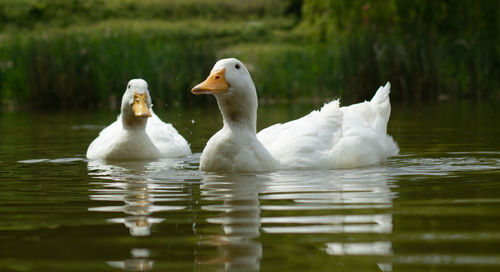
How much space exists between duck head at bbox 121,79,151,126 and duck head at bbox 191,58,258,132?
248cm

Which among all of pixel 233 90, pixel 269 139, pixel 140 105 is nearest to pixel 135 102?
pixel 140 105

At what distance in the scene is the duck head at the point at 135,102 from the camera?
9961 mm

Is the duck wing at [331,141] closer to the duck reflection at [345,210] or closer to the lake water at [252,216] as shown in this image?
the lake water at [252,216]

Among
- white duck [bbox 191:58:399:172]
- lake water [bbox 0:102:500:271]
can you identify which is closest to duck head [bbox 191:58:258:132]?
white duck [bbox 191:58:399:172]

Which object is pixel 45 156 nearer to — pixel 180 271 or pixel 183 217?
pixel 183 217

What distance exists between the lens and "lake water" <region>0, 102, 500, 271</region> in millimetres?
3924

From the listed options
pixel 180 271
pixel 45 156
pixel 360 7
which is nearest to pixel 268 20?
pixel 360 7

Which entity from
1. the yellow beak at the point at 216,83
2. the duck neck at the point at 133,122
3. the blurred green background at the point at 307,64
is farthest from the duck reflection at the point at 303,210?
the blurred green background at the point at 307,64

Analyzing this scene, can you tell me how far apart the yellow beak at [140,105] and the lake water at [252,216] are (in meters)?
0.67

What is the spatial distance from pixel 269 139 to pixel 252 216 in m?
3.35

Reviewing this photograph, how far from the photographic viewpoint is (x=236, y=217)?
16.8 ft

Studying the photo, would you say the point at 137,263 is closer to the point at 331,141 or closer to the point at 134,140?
the point at 331,141

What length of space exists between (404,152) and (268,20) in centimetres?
4114

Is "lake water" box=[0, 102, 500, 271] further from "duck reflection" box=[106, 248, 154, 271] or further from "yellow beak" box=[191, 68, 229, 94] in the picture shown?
"yellow beak" box=[191, 68, 229, 94]
